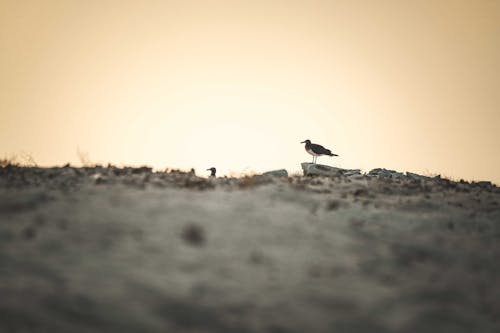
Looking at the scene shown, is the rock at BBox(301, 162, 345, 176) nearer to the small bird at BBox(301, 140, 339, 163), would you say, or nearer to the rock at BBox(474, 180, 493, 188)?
the small bird at BBox(301, 140, 339, 163)

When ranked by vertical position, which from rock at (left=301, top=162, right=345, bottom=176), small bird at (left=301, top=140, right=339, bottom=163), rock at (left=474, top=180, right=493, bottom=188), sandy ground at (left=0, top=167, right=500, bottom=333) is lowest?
sandy ground at (left=0, top=167, right=500, bottom=333)

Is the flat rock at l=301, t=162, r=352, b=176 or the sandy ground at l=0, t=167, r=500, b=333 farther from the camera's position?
the flat rock at l=301, t=162, r=352, b=176

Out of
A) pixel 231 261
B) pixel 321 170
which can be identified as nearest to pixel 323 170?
pixel 321 170

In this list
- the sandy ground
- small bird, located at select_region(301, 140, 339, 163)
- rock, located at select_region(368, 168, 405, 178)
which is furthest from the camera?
small bird, located at select_region(301, 140, 339, 163)

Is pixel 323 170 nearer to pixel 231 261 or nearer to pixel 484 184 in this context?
pixel 484 184

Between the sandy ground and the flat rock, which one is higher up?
the flat rock

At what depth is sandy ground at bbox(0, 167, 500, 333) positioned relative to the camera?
5.14 meters

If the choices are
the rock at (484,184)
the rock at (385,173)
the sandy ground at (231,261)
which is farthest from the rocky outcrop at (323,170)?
the sandy ground at (231,261)

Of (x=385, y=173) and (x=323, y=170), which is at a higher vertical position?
(x=385, y=173)

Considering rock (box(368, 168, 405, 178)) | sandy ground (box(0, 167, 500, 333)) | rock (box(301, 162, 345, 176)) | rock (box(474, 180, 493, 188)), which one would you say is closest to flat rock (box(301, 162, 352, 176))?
rock (box(301, 162, 345, 176))

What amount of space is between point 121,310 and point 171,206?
11.4ft

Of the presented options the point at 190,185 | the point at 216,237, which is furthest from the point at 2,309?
the point at 190,185

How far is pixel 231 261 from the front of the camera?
6.52 m

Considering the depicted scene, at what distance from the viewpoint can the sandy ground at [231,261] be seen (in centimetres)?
514
